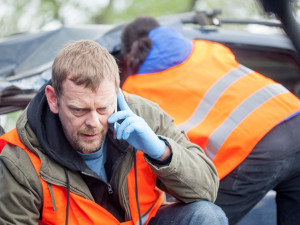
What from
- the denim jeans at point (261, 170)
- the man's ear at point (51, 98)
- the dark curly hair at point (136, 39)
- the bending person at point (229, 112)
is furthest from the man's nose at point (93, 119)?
the dark curly hair at point (136, 39)

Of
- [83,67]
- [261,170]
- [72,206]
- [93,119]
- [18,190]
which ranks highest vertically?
[83,67]

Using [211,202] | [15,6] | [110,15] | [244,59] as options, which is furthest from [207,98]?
[110,15]

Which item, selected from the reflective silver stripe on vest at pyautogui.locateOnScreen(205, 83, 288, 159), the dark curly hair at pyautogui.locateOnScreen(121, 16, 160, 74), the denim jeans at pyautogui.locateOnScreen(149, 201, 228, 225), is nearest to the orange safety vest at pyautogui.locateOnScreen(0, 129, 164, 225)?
the denim jeans at pyautogui.locateOnScreen(149, 201, 228, 225)

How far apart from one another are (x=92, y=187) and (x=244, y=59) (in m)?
2.21

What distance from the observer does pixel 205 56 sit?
2682 mm

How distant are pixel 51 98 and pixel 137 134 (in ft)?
1.15

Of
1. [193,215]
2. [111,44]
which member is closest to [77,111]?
[193,215]

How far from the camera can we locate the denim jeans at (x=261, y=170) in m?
2.31

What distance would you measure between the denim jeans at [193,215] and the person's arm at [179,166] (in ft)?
0.13

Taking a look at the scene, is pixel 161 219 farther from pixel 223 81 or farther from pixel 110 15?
pixel 110 15

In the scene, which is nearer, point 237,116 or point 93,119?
point 93,119

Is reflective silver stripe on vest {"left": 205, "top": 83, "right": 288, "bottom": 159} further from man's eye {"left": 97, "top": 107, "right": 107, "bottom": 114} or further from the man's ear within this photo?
the man's ear

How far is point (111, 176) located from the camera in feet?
6.11

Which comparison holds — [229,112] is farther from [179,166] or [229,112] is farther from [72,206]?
[72,206]
